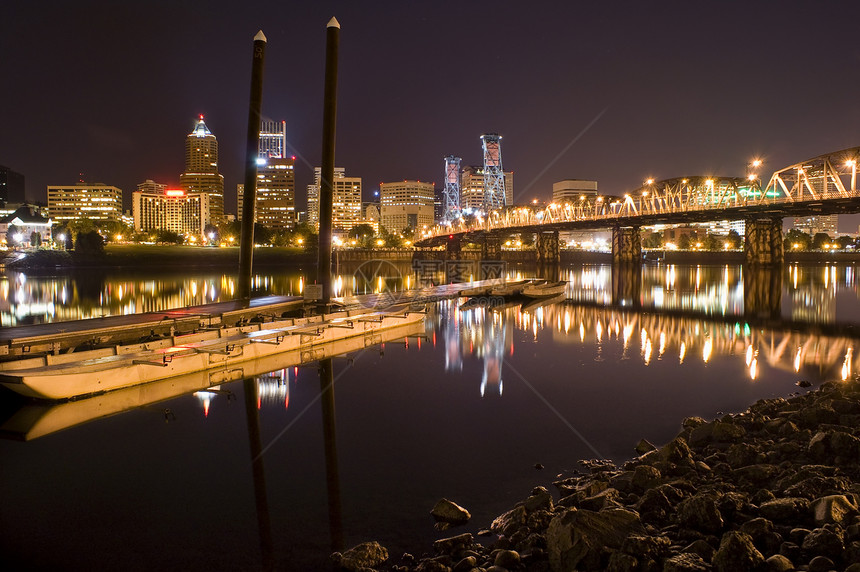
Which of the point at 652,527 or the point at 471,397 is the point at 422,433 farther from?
the point at 652,527

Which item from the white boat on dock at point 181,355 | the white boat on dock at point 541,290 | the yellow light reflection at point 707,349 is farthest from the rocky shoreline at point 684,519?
the white boat on dock at point 541,290

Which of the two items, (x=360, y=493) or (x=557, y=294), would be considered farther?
(x=557, y=294)

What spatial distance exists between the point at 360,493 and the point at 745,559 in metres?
6.23

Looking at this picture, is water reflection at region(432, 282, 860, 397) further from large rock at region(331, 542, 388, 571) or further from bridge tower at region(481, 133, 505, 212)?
bridge tower at region(481, 133, 505, 212)

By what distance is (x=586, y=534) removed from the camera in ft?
24.5

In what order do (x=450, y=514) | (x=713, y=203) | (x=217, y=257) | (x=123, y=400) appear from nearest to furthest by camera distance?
(x=450, y=514)
(x=123, y=400)
(x=713, y=203)
(x=217, y=257)

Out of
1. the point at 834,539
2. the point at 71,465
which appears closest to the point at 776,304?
the point at 834,539

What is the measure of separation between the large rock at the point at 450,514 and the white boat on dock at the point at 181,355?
11098 millimetres

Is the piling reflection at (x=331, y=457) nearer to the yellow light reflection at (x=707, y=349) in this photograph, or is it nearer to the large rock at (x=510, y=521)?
the large rock at (x=510, y=521)

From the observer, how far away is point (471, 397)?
17.7 m

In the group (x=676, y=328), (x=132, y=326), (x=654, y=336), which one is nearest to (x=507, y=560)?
(x=132, y=326)

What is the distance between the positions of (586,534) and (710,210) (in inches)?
3386

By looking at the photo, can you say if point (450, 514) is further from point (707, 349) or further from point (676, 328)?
point (676, 328)

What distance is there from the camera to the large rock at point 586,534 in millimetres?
7254
